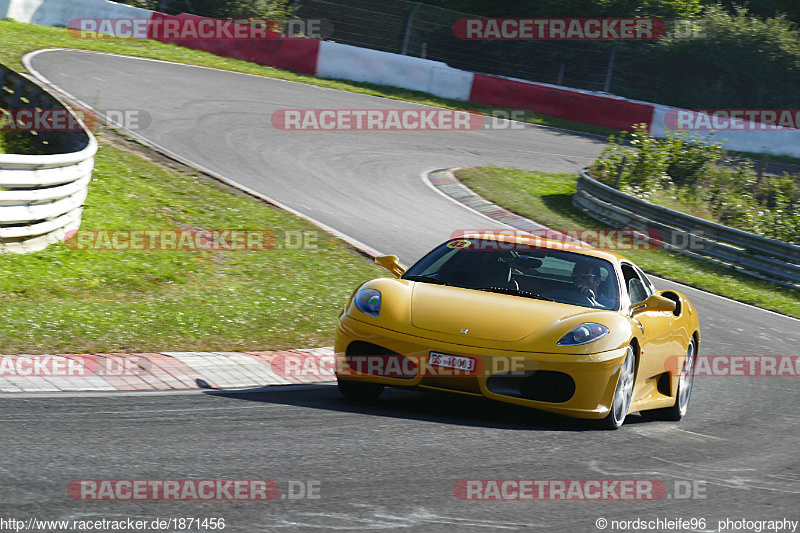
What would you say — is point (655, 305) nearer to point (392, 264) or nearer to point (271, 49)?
point (392, 264)

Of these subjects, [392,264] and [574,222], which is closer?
[392,264]

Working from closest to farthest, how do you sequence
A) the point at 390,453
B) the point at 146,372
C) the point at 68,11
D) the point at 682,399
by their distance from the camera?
the point at 390,453 < the point at 146,372 < the point at 682,399 < the point at 68,11

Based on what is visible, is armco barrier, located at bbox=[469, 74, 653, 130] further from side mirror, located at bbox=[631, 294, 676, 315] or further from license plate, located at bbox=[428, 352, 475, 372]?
license plate, located at bbox=[428, 352, 475, 372]

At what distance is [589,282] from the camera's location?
24.4ft

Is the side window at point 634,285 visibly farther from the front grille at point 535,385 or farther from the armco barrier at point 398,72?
the armco barrier at point 398,72

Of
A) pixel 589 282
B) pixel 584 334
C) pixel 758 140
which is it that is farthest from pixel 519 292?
pixel 758 140

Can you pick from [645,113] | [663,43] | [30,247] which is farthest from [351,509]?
[663,43]

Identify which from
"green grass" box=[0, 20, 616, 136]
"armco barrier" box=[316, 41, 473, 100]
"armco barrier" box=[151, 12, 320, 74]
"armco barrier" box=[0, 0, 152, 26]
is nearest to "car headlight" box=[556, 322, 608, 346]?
"green grass" box=[0, 20, 616, 136]

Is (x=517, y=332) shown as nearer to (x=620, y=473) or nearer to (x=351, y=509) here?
(x=620, y=473)

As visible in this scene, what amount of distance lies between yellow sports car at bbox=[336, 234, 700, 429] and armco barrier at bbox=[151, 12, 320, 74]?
21.0 meters

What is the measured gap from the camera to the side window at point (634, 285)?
302 inches

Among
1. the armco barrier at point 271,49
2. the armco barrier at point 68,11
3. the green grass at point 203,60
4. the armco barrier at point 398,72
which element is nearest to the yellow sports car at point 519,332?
the green grass at point 203,60

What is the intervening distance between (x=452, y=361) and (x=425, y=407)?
0.74 m

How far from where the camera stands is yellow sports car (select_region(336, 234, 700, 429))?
6.43 m
